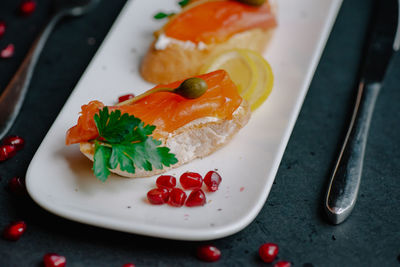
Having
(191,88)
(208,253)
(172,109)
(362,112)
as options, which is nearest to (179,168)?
(172,109)

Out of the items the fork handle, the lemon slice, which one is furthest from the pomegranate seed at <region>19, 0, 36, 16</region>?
the lemon slice

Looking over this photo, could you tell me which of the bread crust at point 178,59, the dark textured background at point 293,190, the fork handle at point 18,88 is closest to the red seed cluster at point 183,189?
the dark textured background at point 293,190

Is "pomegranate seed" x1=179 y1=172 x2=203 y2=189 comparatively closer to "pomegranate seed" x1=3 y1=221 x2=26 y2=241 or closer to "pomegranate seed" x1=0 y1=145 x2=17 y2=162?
"pomegranate seed" x1=3 y1=221 x2=26 y2=241

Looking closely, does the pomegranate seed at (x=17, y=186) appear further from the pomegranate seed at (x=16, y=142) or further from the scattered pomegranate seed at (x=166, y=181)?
the scattered pomegranate seed at (x=166, y=181)

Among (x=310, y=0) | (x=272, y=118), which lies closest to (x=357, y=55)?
(x=310, y=0)

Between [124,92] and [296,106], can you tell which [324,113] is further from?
[124,92]

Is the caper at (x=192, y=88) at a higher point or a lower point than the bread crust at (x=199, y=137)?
higher

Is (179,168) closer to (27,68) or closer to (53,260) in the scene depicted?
(53,260)
